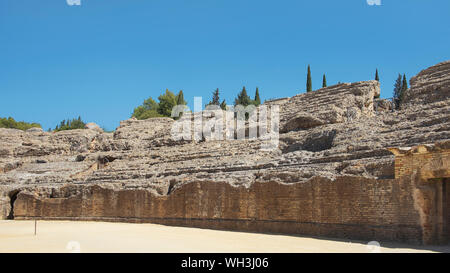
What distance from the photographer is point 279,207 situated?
11727 mm

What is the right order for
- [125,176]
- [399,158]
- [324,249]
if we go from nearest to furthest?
[324,249], [399,158], [125,176]

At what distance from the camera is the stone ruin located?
9336 mm

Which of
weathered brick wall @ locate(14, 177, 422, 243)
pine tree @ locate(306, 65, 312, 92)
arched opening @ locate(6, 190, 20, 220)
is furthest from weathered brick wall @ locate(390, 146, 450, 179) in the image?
pine tree @ locate(306, 65, 312, 92)

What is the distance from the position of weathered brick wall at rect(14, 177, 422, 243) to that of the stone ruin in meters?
0.03

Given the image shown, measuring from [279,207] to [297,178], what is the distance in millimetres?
894

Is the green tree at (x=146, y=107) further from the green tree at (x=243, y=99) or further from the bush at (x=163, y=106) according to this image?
the green tree at (x=243, y=99)

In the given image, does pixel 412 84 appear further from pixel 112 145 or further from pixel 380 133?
pixel 112 145

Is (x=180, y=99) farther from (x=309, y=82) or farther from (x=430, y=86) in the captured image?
(x=430, y=86)

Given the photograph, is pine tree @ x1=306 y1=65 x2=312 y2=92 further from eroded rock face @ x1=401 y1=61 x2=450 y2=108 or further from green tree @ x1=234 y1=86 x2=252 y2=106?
eroded rock face @ x1=401 y1=61 x2=450 y2=108

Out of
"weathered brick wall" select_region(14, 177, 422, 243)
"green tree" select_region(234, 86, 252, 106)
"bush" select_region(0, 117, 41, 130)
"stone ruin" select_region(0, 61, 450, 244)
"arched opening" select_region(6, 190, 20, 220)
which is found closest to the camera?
"stone ruin" select_region(0, 61, 450, 244)
